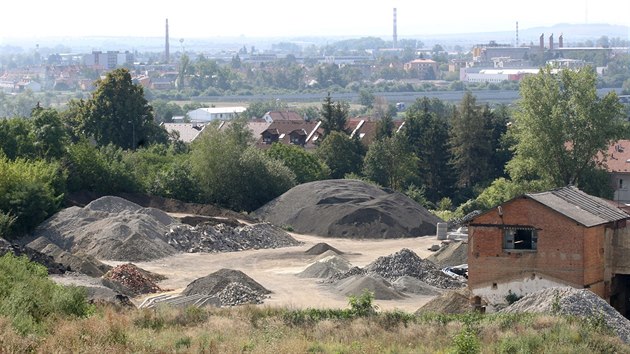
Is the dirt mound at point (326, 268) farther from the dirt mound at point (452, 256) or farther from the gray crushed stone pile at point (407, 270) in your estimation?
the dirt mound at point (452, 256)

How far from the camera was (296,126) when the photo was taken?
337 ft

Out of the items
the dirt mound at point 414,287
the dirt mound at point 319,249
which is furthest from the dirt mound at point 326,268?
the dirt mound at point 319,249

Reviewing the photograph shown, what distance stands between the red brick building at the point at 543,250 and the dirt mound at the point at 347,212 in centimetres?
1991

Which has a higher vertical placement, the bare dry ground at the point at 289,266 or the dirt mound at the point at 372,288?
the dirt mound at the point at 372,288

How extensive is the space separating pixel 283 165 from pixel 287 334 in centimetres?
3746

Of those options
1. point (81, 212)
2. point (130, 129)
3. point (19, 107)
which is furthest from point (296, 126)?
point (19, 107)

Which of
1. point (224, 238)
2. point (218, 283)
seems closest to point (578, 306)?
point (218, 283)

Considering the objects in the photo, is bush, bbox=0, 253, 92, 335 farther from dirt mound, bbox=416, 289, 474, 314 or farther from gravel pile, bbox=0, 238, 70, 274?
dirt mound, bbox=416, 289, 474, 314

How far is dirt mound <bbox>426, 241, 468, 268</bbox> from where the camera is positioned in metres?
46.7

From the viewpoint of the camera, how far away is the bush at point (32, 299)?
2594 cm

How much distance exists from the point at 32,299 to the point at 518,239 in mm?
13805

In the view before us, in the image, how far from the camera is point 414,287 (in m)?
41.3

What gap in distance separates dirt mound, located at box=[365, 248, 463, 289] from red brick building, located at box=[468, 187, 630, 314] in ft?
20.3

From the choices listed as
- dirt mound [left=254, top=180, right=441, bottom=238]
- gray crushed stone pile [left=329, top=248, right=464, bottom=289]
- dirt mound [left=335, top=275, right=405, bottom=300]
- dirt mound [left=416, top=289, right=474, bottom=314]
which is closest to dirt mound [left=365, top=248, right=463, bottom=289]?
gray crushed stone pile [left=329, top=248, right=464, bottom=289]
